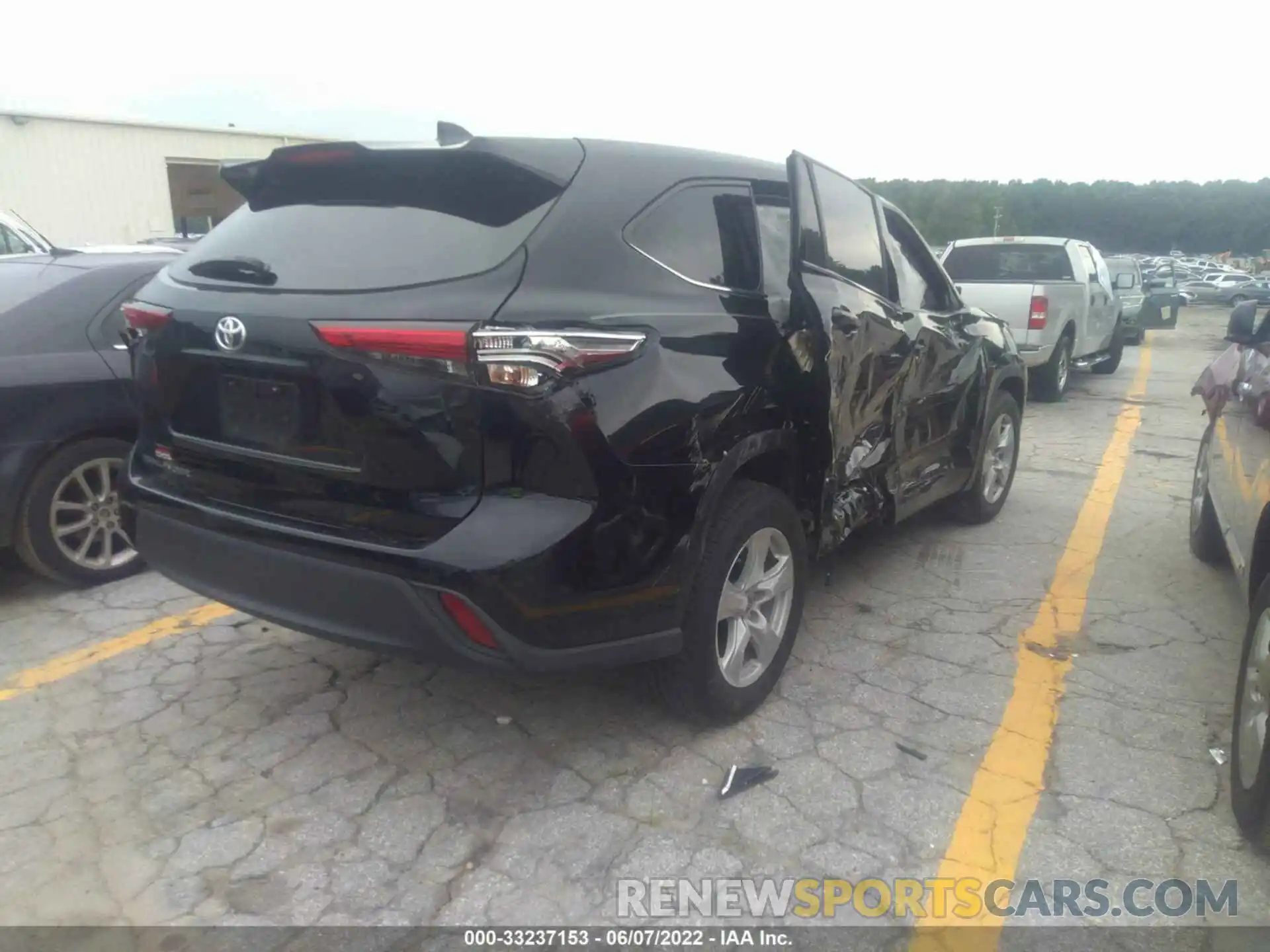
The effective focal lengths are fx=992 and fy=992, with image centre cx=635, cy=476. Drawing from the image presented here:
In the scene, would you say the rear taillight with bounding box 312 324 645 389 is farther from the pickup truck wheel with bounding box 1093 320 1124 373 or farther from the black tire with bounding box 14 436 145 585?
the pickup truck wheel with bounding box 1093 320 1124 373

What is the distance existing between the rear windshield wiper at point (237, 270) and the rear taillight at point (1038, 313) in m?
9.03

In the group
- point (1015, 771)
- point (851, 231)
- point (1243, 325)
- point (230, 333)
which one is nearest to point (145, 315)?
point (230, 333)

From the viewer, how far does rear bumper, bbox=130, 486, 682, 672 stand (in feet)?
8.16

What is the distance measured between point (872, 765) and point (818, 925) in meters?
0.78

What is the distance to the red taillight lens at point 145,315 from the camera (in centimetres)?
295

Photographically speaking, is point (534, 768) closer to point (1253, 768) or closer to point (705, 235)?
point (705, 235)

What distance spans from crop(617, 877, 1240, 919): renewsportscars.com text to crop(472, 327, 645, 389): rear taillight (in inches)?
52.8

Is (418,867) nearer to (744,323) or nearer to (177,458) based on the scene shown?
(177,458)

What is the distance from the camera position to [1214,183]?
103562 mm

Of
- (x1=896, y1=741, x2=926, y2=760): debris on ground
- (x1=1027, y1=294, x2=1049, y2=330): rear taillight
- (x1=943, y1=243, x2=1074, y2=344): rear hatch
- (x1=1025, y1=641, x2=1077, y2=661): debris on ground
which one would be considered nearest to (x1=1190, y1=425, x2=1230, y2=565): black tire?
(x1=1025, y1=641, x2=1077, y2=661): debris on ground

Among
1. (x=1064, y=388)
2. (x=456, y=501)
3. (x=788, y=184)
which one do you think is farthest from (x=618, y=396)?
(x=1064, y=388)

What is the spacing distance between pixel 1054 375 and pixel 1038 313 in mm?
846

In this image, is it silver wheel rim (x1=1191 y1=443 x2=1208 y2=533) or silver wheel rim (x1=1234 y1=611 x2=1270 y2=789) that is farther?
silver wheel rim (x1=1191 y1=443 x2=1208 y2=533)

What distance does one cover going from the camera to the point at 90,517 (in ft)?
14.7
